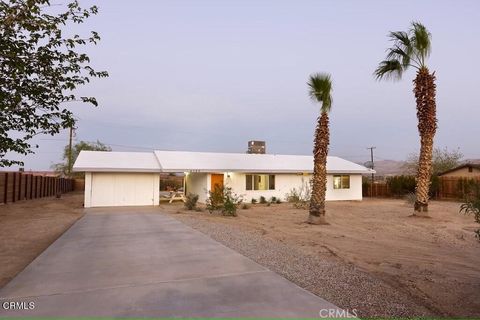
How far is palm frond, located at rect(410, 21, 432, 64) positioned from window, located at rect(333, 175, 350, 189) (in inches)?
526

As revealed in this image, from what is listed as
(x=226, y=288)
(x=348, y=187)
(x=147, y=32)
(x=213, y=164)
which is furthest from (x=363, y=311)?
(x=348, y=187)

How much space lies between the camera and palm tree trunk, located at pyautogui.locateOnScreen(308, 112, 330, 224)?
45.7 feet

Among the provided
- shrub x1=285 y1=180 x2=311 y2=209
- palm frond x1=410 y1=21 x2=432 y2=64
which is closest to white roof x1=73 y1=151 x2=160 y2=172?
shrub x1=285 y1=180 x2=311 y2=209

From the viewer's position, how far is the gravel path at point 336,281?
445 centimetres

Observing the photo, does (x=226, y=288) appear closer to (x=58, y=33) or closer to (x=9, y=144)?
(x=9, y=144)

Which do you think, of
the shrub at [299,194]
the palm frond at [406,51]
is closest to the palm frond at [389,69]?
the palm frond at [406,51]

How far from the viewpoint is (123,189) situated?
22.1 metres

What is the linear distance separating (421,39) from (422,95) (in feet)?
8.76

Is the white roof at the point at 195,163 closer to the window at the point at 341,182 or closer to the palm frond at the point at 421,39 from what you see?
the window at the point at 341,182

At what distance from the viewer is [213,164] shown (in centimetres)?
2525

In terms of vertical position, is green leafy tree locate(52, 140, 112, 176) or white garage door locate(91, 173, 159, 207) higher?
green leafy tree locate(52, 140, 112, 176)

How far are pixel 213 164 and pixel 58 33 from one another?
19508 mm

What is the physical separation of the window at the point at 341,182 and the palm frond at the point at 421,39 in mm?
13366

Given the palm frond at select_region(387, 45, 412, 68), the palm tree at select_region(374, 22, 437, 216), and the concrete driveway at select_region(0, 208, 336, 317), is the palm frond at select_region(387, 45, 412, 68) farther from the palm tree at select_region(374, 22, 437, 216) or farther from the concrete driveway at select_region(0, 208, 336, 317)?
the concrete driveway at select_region(0, 208, 336, 317)
